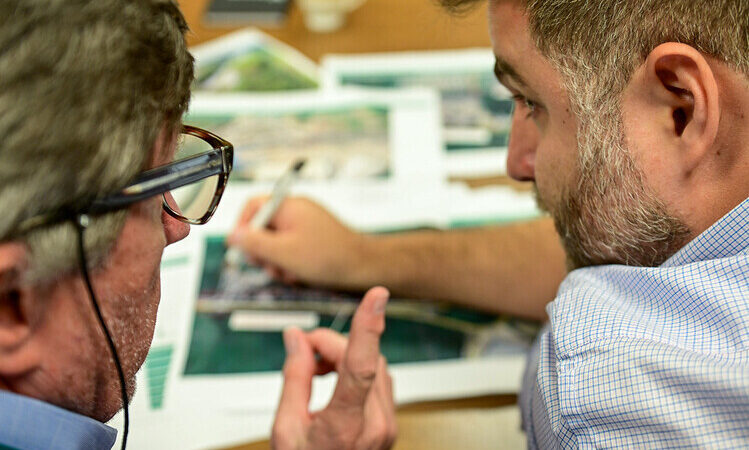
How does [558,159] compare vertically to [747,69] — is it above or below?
below

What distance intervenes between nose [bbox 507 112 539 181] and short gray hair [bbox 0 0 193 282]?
16.0 inches

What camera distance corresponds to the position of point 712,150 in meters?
0.64

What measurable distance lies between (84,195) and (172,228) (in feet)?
0.48

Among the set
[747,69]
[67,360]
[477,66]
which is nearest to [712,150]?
[747,69]

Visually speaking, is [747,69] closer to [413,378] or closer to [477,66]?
[413,378]

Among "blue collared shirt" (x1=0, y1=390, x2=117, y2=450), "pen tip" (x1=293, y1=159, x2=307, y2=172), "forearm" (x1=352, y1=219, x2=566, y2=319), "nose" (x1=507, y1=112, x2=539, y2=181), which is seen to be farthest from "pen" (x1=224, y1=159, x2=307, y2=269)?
"blue collared shirt" (x1=0, y1=390, x2=117, y2=450)

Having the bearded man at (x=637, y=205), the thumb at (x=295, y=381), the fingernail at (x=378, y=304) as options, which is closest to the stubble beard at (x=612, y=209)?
the bearded man at (x=637, y=205)

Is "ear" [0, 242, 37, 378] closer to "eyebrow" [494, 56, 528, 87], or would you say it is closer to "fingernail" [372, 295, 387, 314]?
"fingernail" [372, 295, 387, 314]

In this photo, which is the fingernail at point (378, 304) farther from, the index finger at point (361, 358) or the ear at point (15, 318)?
the ear at point (15, 318)

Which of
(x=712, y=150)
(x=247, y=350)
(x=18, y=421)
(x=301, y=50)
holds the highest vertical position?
(x=712, y=150)

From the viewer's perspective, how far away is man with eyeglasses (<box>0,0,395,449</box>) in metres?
0.44

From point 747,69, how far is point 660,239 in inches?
6.3

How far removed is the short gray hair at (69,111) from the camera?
440mm

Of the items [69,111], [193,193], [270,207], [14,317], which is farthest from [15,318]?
[270,207]
